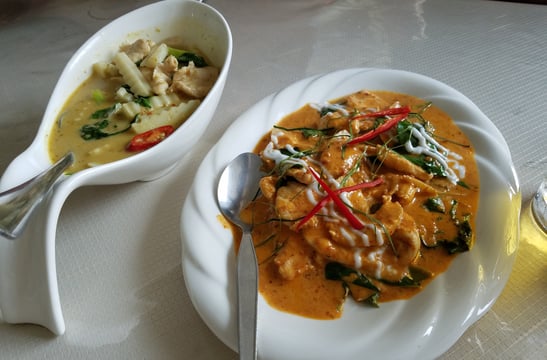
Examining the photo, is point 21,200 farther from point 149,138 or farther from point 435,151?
point 435,151

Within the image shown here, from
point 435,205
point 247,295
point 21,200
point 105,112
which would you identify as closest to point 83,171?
point 21,200

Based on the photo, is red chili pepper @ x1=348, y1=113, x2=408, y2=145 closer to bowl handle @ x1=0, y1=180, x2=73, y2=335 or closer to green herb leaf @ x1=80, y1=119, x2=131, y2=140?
green herb leaf @ x1=80, y1=119, x2=131, y2=140

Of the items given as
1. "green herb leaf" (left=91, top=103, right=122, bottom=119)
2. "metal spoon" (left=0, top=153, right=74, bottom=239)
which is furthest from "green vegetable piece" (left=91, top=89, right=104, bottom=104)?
"metal spoon" (left=0, top=153, right=74, bottom=239)

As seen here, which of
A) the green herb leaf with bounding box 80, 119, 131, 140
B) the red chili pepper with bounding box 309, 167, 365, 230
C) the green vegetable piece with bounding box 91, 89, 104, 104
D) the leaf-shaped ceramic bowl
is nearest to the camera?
the leaf-shaped ceramic bowl

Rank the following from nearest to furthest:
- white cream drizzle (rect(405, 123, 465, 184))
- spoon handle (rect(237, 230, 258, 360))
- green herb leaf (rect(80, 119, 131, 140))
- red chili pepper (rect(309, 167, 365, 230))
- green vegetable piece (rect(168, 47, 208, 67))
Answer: spoon handle (rect(237, 230, 258, 360))
red chili pepper (rect(309, 167, 365, 230))
white cream drizzle (rect(405, 123, 465, 184))
green herb leaf (rect(80, 119, 131, 140))
green vegetable piece (rect(168, 47, 208, 67))

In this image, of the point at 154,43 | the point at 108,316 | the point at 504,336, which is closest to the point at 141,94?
the point at 154,43

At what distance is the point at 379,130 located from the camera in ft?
5.54

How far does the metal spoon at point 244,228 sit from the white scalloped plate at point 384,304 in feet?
0.13

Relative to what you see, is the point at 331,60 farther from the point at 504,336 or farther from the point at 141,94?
the point at 504,336

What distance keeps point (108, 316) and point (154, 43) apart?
1.33m

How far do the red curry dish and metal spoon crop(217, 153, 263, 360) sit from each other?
51 mm

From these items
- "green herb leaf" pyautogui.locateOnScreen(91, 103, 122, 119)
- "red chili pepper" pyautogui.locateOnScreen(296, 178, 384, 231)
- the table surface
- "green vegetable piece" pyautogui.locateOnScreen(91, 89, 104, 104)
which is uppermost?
"green vegetable piece" pyautogui.locateOnScreen(91, 89, 104, 104)

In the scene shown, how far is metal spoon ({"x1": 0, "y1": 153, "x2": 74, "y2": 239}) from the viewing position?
121 centimetres

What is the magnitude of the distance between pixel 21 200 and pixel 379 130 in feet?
4.23
